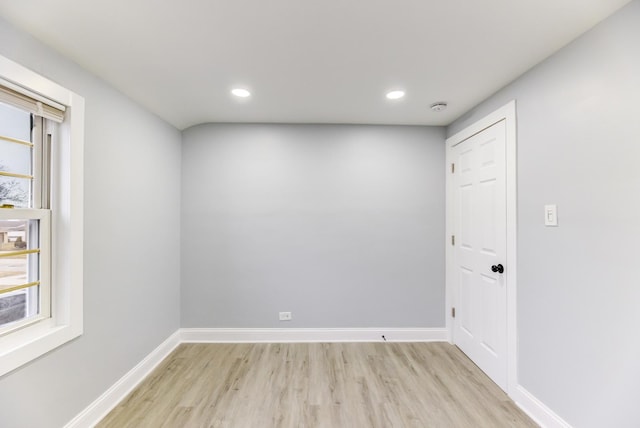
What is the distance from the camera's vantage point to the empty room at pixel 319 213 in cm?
137

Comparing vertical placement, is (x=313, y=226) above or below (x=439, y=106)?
below

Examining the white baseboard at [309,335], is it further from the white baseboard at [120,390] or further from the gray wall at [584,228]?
the gray wall at [584,228]

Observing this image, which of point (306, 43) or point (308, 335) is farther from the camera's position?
point (308, 335)

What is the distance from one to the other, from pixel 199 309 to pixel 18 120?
215cm

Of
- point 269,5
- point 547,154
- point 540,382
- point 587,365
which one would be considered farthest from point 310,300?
point 269,5

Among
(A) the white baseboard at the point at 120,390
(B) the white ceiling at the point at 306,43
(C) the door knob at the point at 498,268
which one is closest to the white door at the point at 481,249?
(C) the door knob at the point at 498,268

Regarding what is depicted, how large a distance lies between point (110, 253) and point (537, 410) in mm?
3074

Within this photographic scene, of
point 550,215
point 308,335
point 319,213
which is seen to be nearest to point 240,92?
point 319,213

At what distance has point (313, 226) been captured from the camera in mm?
2982

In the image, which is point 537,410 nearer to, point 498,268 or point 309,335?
point 498,268

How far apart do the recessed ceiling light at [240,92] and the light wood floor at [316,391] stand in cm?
233

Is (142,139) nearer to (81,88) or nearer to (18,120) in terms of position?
(81,88)

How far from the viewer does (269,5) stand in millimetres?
1271

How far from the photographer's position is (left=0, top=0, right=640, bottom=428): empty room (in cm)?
137
